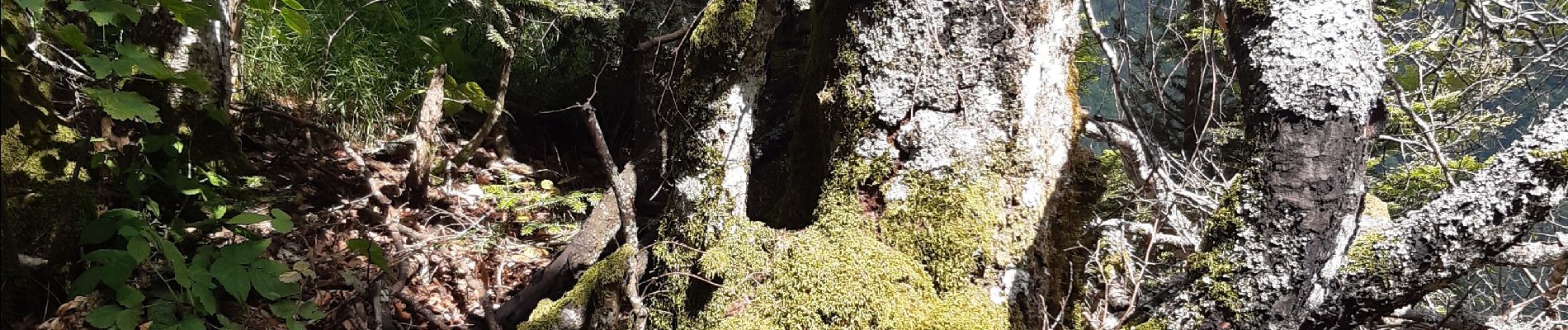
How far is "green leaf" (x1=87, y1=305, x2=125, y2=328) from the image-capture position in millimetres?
1958

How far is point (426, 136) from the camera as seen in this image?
132 inches

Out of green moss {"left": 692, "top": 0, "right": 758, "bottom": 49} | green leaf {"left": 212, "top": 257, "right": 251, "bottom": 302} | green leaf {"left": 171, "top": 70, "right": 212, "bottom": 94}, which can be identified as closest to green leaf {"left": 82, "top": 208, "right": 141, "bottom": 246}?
green leaf {"left": 212, "top": 257, "right": 251, "bottom": 302}

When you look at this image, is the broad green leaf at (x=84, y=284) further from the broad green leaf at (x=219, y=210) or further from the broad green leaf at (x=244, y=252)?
the broad green leaf at (x=219, y=210)

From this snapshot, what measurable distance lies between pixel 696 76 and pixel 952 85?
767 millimetres

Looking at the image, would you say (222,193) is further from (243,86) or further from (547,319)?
(547,319)

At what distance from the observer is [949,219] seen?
173 cm

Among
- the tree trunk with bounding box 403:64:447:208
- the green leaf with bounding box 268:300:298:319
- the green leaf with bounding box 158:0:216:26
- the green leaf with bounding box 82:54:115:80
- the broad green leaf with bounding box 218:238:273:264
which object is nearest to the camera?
the green leaf with bounding box 82:54:115:80

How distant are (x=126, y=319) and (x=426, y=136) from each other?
1458 mm

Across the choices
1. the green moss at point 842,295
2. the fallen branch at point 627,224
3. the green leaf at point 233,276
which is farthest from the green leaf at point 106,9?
the green moss at point 842,295

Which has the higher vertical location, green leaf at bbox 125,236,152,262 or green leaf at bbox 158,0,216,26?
green leaf at bbox 158,0,216,26

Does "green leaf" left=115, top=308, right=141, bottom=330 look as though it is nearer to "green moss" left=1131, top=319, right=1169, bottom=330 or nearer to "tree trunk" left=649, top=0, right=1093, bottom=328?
"tree trunk" left=649, top=0, right=1093, bottom=328

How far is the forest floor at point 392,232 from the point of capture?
270 centimetres

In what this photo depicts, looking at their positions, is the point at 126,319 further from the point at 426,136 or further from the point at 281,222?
the point at 426,136

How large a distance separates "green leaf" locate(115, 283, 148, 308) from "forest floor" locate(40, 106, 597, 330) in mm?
198
